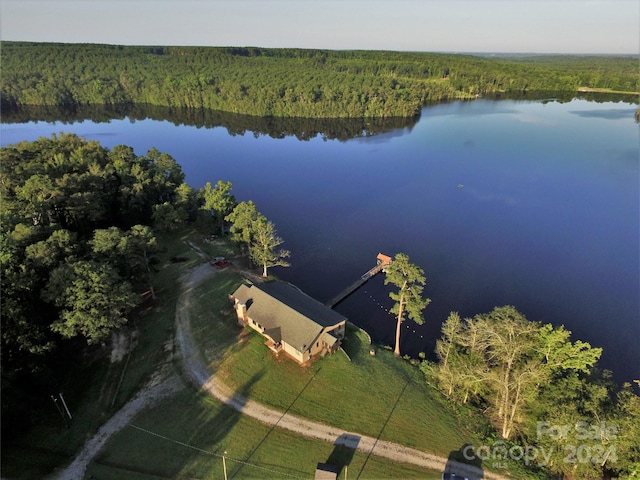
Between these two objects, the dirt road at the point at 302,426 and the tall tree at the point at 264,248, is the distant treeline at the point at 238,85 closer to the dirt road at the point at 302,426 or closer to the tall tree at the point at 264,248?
the tall tree at the point at 264,248

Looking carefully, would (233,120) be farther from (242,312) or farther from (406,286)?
(406,286)

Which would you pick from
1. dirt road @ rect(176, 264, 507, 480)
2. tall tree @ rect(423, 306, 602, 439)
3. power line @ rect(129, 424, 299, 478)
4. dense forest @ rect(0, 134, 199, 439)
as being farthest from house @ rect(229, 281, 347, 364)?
dense forest @ rect(0, 134, 199, 439)

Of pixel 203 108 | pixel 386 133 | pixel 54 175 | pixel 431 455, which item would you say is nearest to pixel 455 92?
pixel 386 133

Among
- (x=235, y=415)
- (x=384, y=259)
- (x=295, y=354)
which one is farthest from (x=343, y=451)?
(x=384, y=259)

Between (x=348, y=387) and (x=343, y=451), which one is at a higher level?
(x=348, y=387)

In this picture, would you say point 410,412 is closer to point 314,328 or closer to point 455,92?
point 314,328

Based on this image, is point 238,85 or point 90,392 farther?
point 238,85
